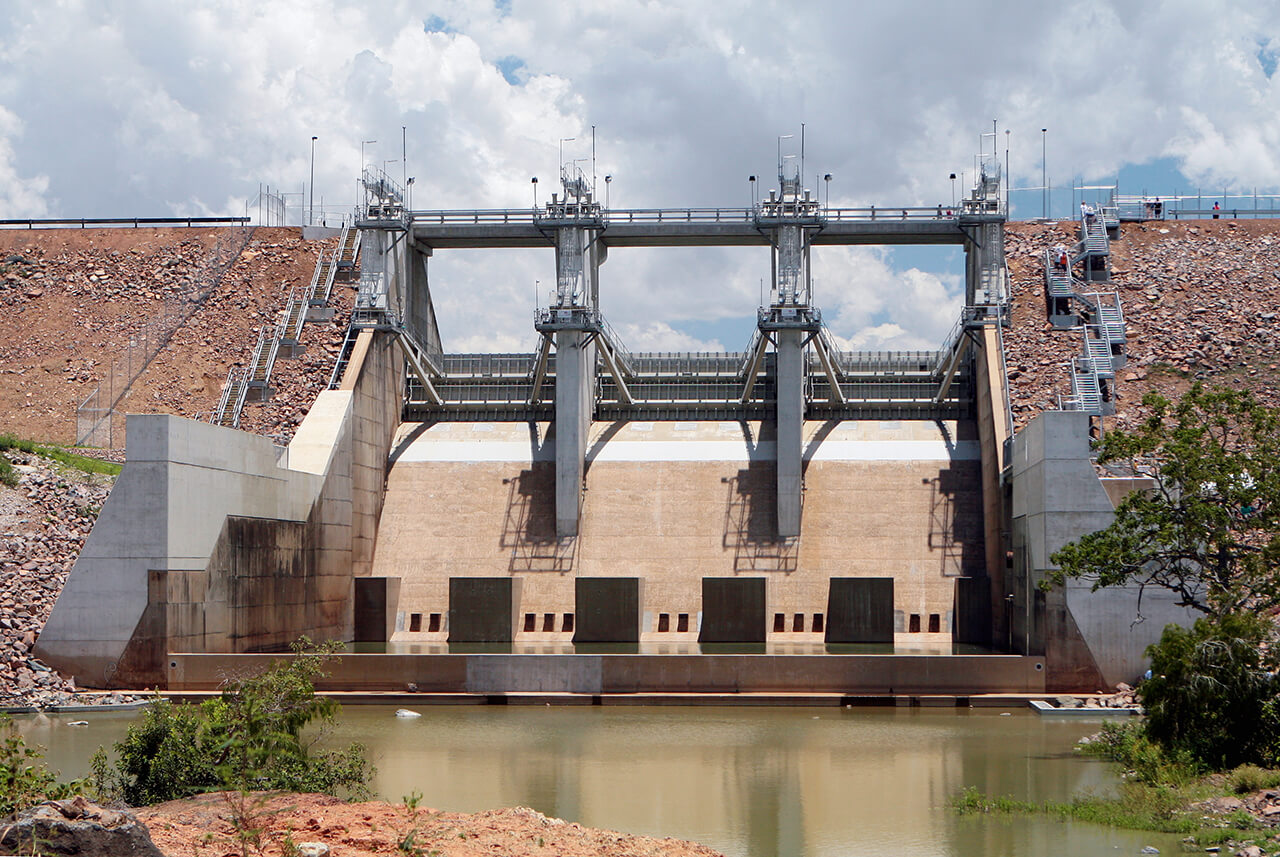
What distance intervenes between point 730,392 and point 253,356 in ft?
48.3

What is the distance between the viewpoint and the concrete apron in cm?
2778

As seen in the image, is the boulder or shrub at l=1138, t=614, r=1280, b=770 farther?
shrub at l=1138, t=614, r=1280, b=770

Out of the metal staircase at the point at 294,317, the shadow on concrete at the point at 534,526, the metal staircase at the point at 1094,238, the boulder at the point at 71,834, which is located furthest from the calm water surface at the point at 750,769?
the metal staircase at the point at 1094,238

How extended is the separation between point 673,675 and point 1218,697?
39.3ft

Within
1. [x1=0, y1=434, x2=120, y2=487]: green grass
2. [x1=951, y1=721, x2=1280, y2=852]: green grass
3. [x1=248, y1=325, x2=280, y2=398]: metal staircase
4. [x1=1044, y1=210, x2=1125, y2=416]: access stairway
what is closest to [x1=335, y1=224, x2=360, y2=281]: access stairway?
[x1=248, y1=325, x2=280, y2=398]: metal staircase

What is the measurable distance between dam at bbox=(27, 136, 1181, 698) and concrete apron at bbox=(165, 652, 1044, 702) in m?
0.06

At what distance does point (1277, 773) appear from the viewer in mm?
16875

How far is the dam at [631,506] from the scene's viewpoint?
92.7 ft

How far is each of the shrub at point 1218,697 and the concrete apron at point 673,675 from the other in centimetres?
888

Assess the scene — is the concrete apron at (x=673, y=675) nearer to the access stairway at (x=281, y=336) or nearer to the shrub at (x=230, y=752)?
the shrub at (x=230, y=752)

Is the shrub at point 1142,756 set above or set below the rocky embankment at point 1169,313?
below

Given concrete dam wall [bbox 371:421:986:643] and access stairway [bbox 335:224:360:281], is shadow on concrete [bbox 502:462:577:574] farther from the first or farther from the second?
access stairway [bbox 335:224:360:281]

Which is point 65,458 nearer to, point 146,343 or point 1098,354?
point 146,343

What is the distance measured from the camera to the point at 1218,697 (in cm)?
1816
